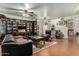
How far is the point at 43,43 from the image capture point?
279 cm

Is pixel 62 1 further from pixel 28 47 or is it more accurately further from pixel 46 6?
pixel 28 47

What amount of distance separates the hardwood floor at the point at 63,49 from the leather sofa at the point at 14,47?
185mm

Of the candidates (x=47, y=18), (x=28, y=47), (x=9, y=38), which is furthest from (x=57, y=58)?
(x=9, y=38)

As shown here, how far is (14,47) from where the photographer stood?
8.63ft

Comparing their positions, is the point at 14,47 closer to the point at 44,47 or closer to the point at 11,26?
the point at 11,26

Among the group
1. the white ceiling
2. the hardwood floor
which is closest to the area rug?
the hardwood floor

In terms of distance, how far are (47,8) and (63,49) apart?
83 centimetres

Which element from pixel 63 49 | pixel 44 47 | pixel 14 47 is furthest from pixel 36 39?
pixel 63 49

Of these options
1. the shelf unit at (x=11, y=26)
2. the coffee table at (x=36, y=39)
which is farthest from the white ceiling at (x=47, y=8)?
the coffee table at (x=36, y=39)

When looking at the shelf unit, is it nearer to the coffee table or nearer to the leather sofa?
the leather sofa

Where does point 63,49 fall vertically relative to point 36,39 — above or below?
below

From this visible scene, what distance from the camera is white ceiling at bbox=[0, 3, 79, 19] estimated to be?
2678 millimetres

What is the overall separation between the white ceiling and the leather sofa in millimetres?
501

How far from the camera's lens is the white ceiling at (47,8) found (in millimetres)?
2678
